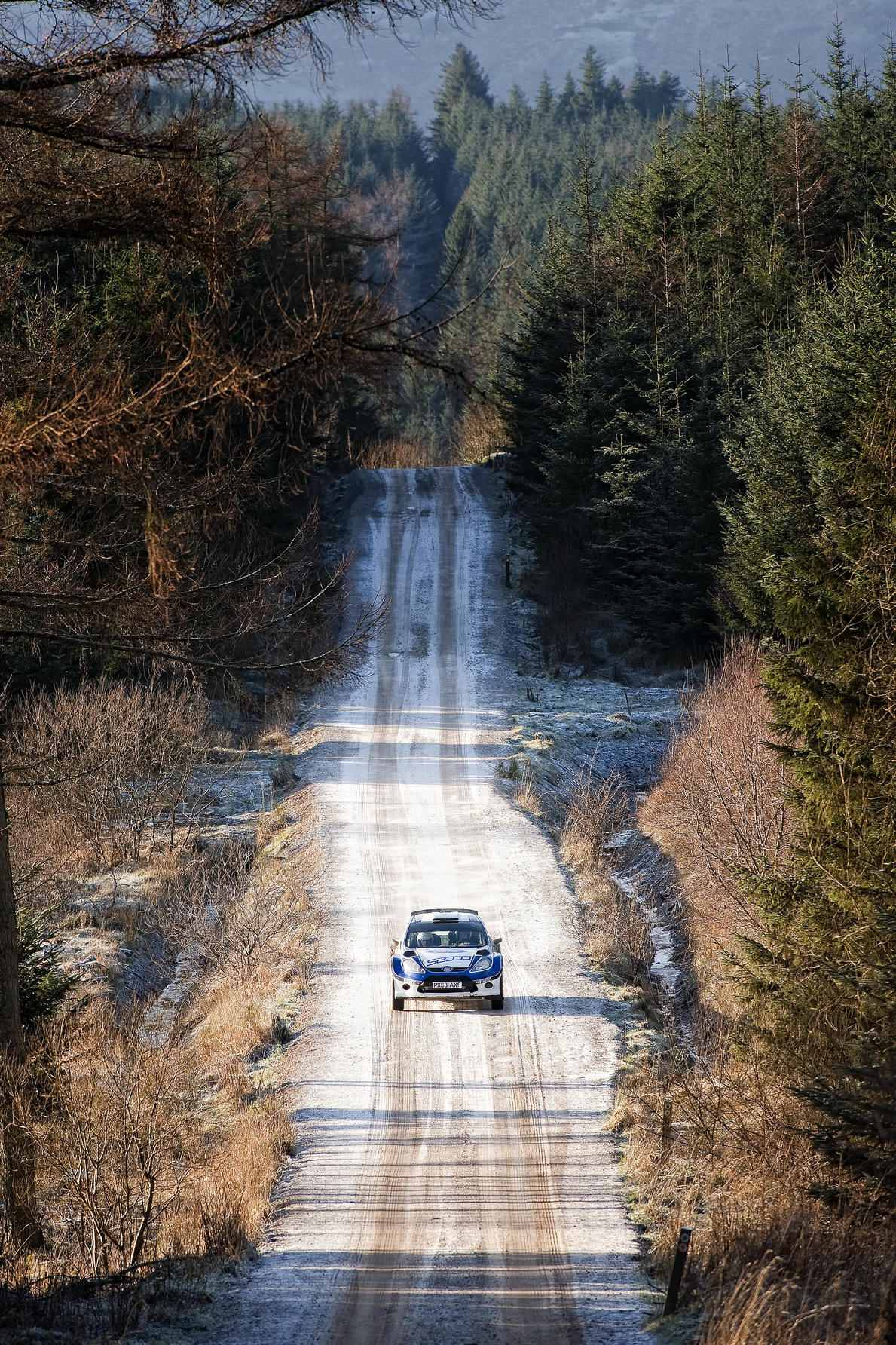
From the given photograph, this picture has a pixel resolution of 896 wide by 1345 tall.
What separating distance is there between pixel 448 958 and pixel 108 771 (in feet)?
36.6

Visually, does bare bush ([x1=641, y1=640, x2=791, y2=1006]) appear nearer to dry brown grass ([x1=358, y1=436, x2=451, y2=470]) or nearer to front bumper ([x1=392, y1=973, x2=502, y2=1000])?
front bumper ([x1=392, y1=973, x2=502, y2=1000])

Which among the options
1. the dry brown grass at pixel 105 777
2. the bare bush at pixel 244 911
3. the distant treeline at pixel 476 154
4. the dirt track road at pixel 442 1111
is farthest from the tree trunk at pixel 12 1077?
the distant treeline at pixel 476 154

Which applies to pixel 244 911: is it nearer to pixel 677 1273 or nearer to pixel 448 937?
pixel 448 937

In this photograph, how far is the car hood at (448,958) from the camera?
1747 cm

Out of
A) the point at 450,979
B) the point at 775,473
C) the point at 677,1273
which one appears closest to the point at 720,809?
the point at 450,979

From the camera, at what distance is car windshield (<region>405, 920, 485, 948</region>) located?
58.4 feet

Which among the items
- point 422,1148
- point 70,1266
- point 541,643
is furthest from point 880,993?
point 541,643

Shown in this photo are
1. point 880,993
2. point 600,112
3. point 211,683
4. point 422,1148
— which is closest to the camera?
point 880,993

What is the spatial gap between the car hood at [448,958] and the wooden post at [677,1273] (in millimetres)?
8394

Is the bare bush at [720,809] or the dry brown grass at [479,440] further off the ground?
the dry brown grass at [479,440]

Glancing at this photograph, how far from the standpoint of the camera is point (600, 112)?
161 metres

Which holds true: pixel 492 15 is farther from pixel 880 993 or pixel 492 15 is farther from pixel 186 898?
pixel 186 898

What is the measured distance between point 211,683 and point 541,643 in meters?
12.6

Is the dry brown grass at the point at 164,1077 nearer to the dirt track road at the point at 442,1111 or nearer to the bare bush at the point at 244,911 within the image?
the bare bush at the point at 244,911
